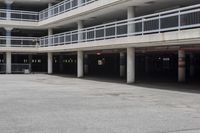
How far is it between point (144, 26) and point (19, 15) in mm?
24665

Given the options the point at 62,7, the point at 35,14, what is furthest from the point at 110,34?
the point at 35,14

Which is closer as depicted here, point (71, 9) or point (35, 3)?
point (71, 9)

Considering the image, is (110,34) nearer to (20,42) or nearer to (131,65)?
(131,65)

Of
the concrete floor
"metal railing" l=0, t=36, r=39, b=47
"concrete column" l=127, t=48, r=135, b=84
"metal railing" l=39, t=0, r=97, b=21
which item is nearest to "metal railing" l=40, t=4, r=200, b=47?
"concrete column" l=127, t=48, r=135, b=84

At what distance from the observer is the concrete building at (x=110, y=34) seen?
22688 millimetres

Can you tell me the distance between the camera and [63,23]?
1666 inches

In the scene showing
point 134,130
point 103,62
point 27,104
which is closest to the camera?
point 134,130

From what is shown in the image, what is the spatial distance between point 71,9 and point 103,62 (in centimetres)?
2115

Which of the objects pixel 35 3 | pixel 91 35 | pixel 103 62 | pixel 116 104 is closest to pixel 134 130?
pixel 116 104

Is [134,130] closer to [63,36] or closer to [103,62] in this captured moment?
[63,36]

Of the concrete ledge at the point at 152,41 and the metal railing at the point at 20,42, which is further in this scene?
the metal railing at the point at 20,42

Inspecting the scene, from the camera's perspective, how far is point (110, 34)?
97.6 feet

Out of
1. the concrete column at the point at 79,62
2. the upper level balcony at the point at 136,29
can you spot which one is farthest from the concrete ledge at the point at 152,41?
the concrete column at the point at 79,62

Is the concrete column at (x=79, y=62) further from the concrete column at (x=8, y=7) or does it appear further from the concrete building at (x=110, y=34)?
the concrete column at (x=8, y=7)
